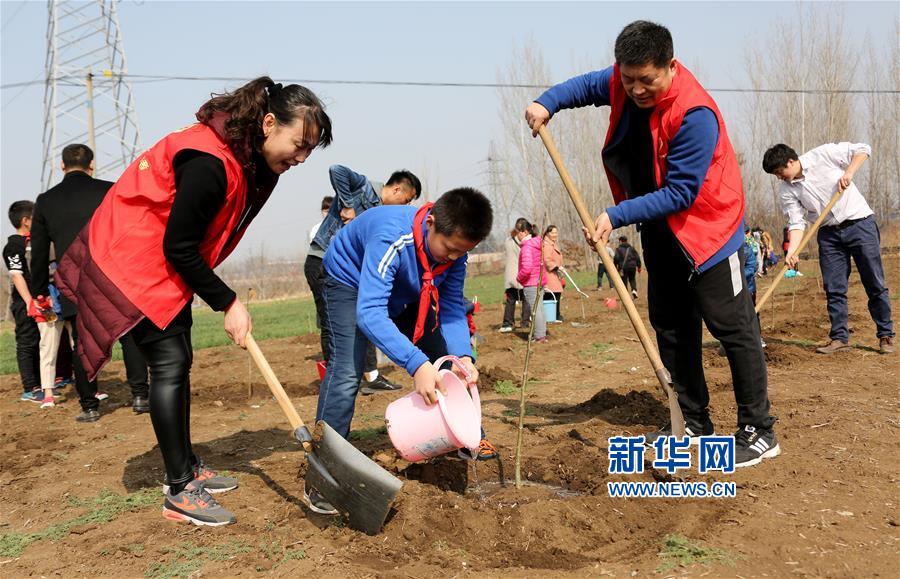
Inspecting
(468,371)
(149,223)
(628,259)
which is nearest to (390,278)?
(468,371)

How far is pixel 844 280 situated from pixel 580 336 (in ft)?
12.1

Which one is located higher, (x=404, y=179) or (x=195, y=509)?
(x=404, y=179)

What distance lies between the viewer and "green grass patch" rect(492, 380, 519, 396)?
6223 millimetres

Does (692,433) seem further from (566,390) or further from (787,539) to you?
(566,390)

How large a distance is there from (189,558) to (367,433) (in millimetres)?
2100

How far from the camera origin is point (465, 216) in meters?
3.08

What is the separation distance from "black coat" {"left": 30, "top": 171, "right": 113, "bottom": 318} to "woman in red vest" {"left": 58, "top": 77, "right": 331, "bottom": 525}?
2.52m

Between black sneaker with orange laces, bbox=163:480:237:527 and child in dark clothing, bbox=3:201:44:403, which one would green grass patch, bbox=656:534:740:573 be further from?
child in dark clothing, bbox=3:201:44:403

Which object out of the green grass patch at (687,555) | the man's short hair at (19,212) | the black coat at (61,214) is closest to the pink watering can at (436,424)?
the green grass patch at (687,555)

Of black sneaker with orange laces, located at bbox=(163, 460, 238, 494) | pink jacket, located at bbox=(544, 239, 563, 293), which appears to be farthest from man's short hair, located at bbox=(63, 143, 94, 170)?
pink jacket, located at bbox=(544, 239, 563, 293)

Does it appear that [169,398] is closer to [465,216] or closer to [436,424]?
[436,424]

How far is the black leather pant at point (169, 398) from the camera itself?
3.28 m

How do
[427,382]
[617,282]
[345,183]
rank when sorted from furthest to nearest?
[345,183] < [617,282] < [427,382]

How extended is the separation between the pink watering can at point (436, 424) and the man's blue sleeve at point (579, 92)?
1.66 meters
